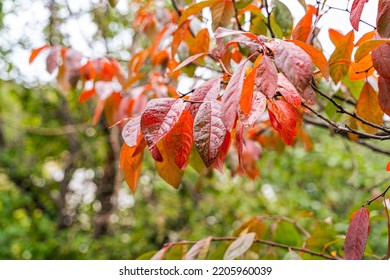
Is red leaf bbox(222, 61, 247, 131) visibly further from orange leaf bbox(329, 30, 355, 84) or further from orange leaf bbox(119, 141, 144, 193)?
orange leaf bbox(329, 30, 355, 84)

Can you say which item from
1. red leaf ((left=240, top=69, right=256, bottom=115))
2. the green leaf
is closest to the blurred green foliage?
the green leaf

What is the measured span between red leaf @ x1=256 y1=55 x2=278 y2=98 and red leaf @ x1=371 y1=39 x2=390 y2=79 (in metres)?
0.16

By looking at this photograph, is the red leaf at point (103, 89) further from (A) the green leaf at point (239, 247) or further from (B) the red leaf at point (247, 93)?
(B) the red leaf at point (247, 93)

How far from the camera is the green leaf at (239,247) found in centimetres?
84

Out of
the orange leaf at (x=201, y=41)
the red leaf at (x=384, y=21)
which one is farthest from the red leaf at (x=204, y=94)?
the orange leaf at (x=201, y=41)

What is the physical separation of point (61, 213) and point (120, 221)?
621 mm

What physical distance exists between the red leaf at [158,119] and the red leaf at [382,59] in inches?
10.0

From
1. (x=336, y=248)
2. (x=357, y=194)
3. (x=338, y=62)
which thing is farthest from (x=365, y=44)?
(x=357, y=194)

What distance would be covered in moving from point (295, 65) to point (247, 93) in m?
0.06

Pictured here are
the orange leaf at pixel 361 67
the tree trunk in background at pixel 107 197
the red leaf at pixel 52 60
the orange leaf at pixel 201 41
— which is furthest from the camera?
the tree trunk in background at pixel 107 197

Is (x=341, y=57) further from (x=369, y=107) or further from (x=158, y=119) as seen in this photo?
(x=158, y=119)

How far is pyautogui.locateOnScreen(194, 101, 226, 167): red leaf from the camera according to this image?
1.67 ft
